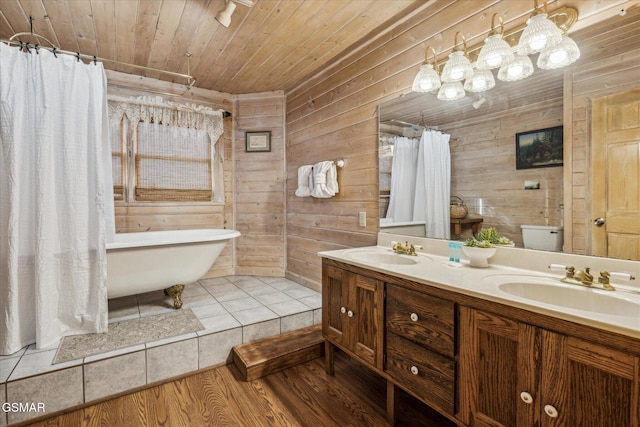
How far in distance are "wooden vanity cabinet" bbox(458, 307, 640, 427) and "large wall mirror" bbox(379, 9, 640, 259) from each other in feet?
1.97

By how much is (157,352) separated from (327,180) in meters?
1.74

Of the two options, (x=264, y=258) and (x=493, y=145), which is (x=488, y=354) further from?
(x=264, y=258)

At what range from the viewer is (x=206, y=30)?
236cm

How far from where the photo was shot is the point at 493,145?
1.65m

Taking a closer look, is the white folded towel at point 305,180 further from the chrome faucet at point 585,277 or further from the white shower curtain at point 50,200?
the chrome faucet at point 585,277

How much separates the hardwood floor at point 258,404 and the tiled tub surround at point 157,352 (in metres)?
0.09

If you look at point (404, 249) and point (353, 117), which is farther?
point (353, 117)

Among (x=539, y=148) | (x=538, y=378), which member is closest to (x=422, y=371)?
(x=538, y=378)

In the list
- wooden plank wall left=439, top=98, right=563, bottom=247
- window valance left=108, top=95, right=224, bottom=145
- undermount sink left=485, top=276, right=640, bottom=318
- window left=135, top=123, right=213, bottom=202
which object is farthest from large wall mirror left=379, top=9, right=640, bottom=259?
window left=135, top=123, right=213, bottom=202

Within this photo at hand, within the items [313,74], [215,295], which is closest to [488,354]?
[215,295]

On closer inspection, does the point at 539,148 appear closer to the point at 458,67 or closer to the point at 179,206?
the point at 458,67

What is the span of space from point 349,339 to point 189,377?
105 centimetres

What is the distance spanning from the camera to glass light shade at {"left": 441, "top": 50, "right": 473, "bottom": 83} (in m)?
1.67

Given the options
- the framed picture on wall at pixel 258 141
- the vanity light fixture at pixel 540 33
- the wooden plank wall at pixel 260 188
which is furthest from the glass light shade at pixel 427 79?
the framed picture on wall at pixel 258 141
